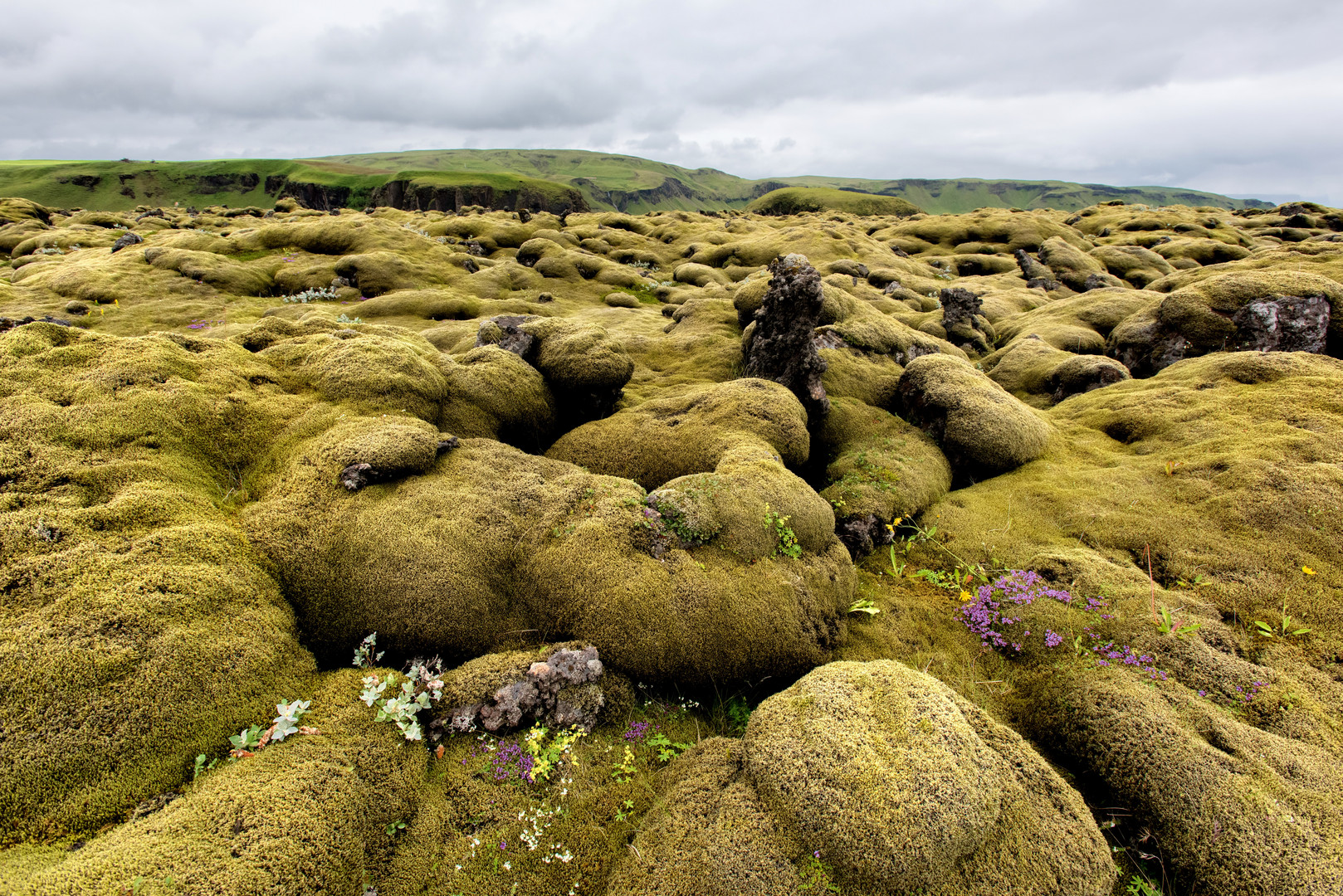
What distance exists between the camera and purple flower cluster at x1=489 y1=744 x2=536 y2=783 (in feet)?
16.8

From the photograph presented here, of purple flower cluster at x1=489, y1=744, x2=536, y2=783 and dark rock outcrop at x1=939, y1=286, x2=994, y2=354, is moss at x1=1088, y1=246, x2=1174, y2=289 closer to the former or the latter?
dark rock outcrop at x1=939, y1=286, x2=994, y2=354

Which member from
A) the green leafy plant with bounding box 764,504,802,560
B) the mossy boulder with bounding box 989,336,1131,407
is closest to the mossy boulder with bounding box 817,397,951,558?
the green leafy plant with bounding box 764,504,802,560

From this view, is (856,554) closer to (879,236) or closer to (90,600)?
(90,600)

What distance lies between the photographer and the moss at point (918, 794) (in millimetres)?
4211

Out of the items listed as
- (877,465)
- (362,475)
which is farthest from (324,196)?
(877,465)

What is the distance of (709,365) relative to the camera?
15594 millimetres

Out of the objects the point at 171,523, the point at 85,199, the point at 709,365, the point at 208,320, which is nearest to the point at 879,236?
the point at 709,365

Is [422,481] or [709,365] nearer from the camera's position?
[422,481]

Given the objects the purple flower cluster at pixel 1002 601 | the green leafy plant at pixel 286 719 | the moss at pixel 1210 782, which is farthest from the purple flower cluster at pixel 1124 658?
the green leafy plant at pixel 286 719

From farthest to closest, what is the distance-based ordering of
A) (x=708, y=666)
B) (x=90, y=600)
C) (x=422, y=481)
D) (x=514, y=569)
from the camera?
1. (x=422, y=481)
2. (x=514, y=569)
3. (x=708, y=666)
4. (x=90, y=600)

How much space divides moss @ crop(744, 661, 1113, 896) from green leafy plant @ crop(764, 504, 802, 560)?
268cm

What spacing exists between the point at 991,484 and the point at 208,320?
74.4ft

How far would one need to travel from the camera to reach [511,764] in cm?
520

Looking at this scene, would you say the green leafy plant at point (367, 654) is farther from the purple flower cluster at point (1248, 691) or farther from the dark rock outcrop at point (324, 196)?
the dark rock outcrop at point (324, 196)
